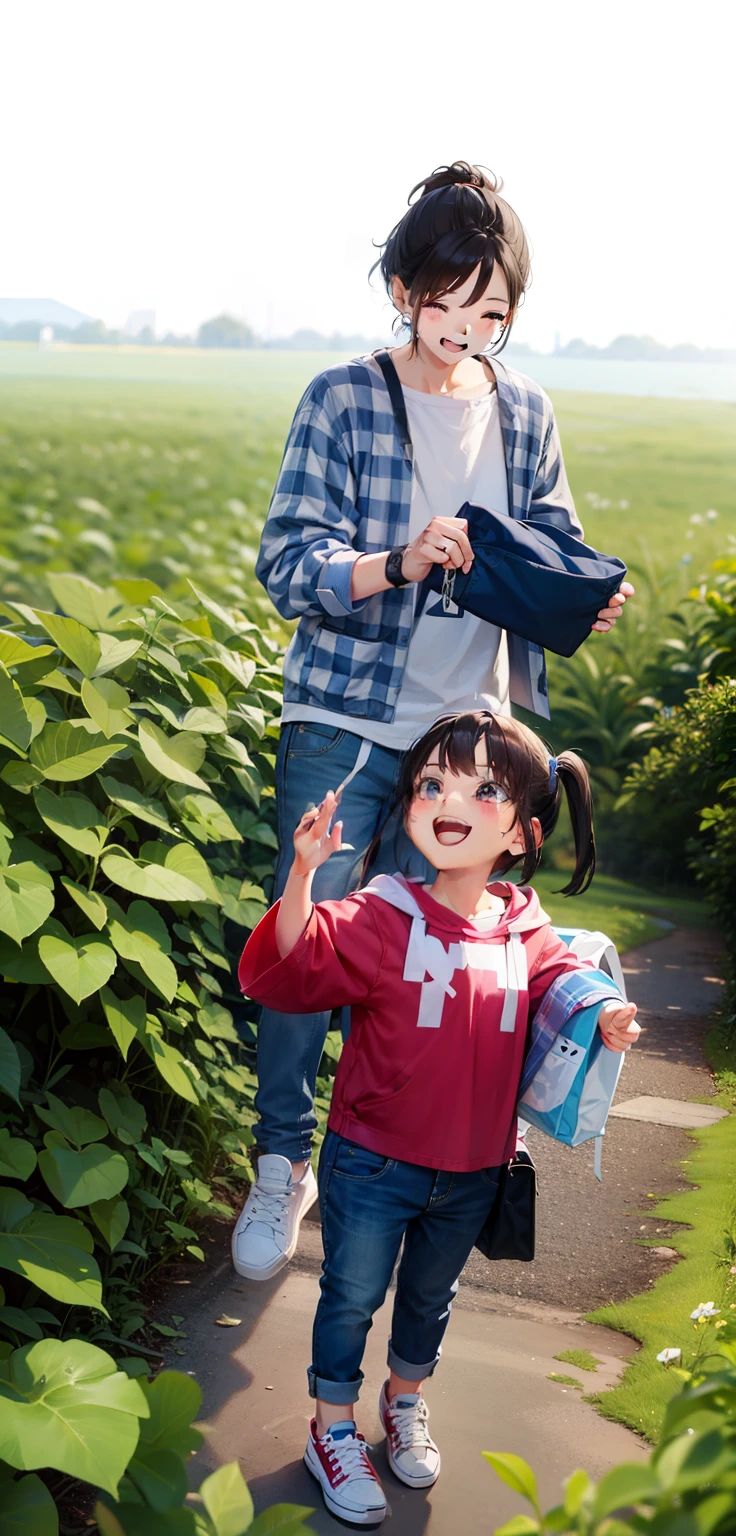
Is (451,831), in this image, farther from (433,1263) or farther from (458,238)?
(458,238)

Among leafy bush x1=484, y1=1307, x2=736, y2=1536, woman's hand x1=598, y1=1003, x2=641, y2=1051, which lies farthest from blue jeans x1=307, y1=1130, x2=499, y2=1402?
leafy bush x1=484, y1=1307, x2=736, y2=1536

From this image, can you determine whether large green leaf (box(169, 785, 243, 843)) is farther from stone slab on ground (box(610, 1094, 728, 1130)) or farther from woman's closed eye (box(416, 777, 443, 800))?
stone slab on ground (box(610, 1094, 728, 1130))

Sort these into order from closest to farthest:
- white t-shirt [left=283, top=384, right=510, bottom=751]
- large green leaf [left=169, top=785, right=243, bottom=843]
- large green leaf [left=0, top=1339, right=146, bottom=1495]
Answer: large green leaf [left=0, top=1339, right=146, bottom=1495]
white t-shirt [left=283, top=384, right=510, bottom=751]
large green leaf [left=169, top=785, right=243, bottom=843]

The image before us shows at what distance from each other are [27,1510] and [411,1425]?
57cm

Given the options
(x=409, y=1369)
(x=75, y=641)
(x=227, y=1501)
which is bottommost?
(x=409, y=1369)

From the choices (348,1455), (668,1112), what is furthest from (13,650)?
(668,1112)

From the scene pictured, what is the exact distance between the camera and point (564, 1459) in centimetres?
164

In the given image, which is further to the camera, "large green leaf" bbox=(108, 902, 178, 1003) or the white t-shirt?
the white t-shirt

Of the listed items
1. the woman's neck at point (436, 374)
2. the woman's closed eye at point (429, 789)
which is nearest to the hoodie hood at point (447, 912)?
the woman's closed eye at point (429, 789)

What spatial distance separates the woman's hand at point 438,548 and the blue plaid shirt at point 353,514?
25 cm

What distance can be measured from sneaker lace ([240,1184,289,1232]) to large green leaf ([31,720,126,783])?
80 centimetres

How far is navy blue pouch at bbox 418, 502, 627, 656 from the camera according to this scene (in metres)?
1.75

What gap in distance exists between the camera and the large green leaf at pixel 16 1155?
4.98ft

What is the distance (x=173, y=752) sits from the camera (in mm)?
1986
